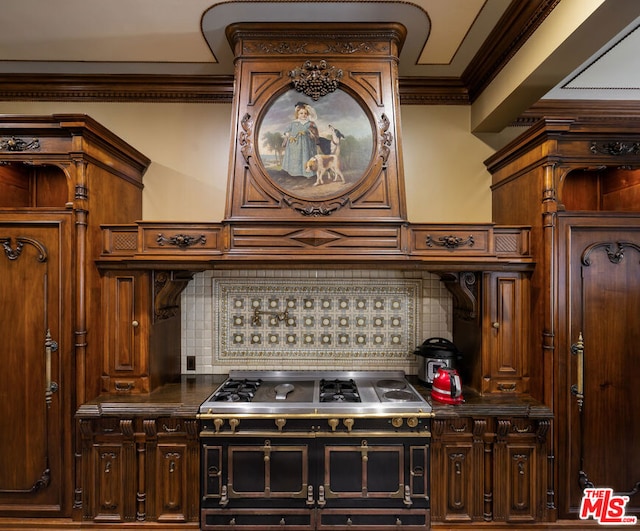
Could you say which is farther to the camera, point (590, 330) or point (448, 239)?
point (448, 239)

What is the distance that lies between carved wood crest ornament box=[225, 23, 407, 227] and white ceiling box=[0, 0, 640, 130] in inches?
4.9

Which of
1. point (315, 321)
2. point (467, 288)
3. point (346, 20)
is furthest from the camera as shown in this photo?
point (315, 321)

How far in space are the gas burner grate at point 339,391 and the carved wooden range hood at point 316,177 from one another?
0.81 m

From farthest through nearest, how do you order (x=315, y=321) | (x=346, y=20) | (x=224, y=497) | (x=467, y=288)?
(x=315, y=321), (x=467, y=288), (x=346, y=20), (x=224, y=497)

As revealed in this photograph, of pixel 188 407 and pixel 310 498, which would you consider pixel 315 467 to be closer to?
pixel 310 498

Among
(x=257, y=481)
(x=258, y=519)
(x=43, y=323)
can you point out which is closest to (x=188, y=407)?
(x=257, y=481)

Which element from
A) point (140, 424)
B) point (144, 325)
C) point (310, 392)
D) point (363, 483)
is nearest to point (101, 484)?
point (140, 424)

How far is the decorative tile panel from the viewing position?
8.97 ft

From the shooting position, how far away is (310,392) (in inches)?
95.1

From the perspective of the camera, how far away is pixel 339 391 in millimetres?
2375

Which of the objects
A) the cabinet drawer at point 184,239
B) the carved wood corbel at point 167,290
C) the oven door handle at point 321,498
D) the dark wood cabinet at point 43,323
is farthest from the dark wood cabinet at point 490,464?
the dark wood cabinet at point 43,323

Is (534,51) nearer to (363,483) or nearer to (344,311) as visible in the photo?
(344,311)

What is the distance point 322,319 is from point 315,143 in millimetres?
1230

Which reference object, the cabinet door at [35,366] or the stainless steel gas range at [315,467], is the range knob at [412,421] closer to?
the stainless steel gas range at [315,467]
